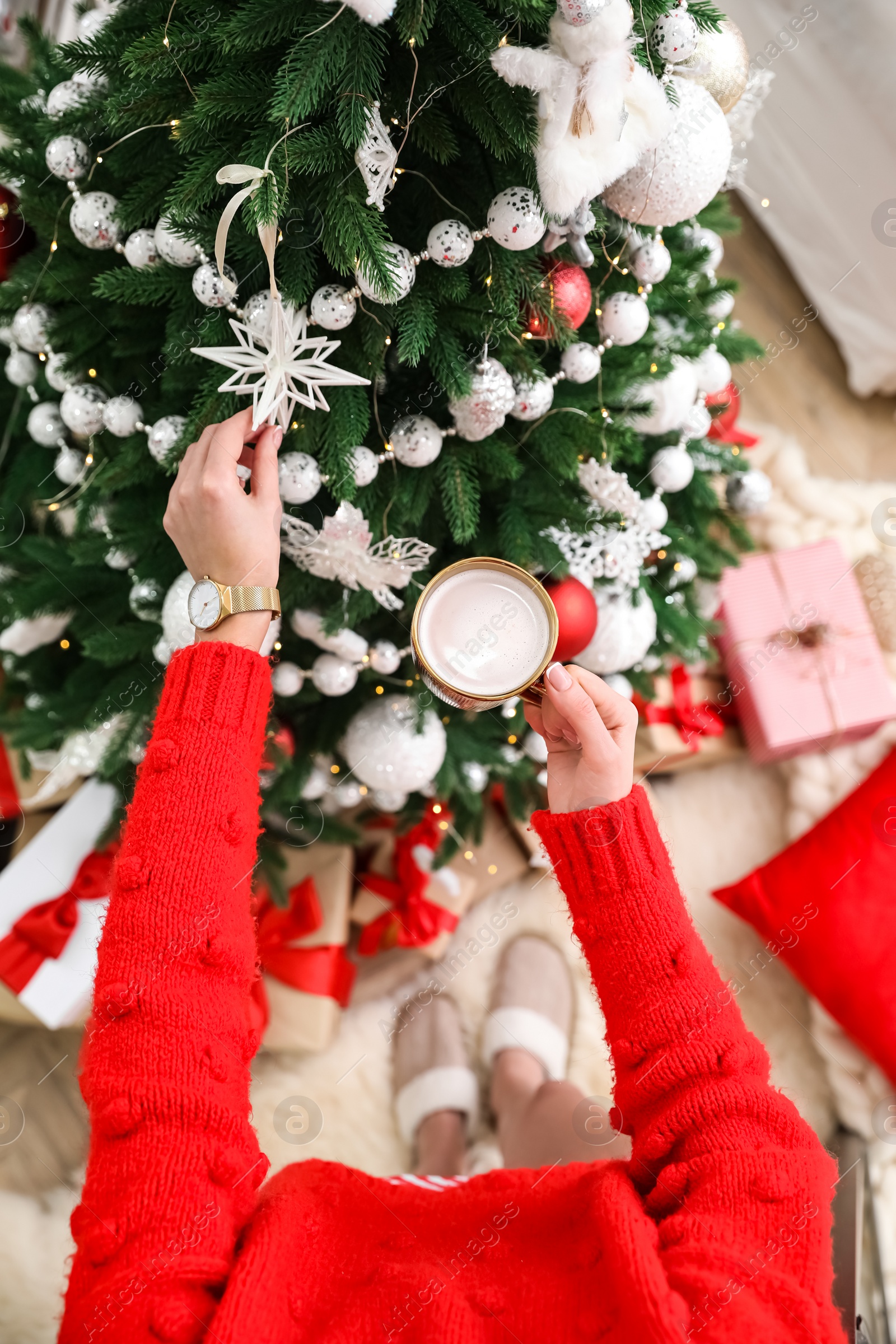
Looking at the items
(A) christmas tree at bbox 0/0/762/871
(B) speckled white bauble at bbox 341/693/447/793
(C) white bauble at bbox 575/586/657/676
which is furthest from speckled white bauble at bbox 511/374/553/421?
(B) speckled white bauble at bbox 341/693/447/793

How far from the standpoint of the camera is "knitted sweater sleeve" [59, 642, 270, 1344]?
566 mm

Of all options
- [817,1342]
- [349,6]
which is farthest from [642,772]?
[349,6]

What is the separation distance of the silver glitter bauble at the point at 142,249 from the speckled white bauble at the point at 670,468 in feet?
1.90

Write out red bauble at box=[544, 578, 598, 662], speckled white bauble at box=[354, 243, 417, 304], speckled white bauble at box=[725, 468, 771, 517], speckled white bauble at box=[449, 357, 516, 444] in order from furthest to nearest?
1. speckled white bauble at box=[725, 468, 771, 517]
2. red bauble at box=[544, 578, 598, 662]
3. speckled white bauble at box=[449, 357, 516, 444]
4. speckled white bauble at box=[354, 243, 417, 304]

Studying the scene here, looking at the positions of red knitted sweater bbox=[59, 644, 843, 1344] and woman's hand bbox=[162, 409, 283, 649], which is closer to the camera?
red knitted sweater bbox=[59, 644, 843, 1344]

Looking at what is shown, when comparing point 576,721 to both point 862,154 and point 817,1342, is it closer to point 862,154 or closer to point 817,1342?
point 817,1342

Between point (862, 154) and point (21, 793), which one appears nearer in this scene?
point (21, 793)

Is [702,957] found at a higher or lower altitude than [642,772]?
higher

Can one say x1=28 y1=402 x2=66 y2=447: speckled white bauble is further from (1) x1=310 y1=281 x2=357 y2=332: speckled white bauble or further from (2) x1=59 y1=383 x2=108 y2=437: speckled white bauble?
(1) x1=310 y1=281 x2=357 y2=332: speckled white bauble

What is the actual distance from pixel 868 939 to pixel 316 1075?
2.99ft

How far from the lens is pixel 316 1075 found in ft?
4.58

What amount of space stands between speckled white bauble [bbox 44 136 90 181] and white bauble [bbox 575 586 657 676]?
692mm

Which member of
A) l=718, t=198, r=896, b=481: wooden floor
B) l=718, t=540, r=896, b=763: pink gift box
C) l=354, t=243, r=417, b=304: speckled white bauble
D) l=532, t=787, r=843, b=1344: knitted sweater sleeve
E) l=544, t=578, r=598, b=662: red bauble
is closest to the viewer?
l=532, t=787, r=843, b=1344: knitted sweater sleeve

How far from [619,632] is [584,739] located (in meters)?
0.33
